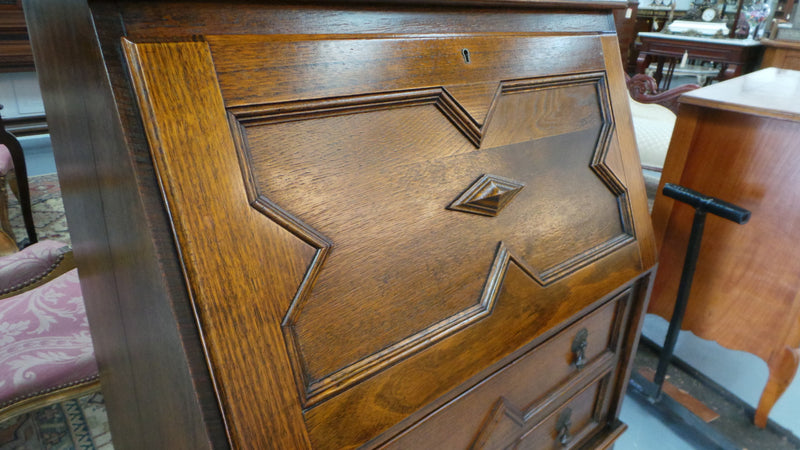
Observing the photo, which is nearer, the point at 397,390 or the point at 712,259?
the point at 397,390

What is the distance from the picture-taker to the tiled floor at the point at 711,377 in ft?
4.32

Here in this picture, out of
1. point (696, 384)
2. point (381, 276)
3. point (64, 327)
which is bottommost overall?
point (696, 384)

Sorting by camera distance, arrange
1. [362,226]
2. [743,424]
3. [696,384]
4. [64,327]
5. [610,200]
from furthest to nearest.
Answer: [696,384]
[743,424]
[64,327]
[610,200]
[362,226]

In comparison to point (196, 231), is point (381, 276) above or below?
below

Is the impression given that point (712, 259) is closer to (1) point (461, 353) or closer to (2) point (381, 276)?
(1) point (461, 353)

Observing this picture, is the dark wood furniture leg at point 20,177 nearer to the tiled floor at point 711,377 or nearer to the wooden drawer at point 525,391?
the wooden drawer at point 525,391

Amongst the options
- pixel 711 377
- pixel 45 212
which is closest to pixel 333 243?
pixel 711 377

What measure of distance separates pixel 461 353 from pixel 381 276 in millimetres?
150

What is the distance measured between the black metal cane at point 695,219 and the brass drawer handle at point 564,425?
1.90 ft

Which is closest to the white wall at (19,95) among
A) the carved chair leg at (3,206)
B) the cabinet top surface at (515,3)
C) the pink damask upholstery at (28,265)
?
the carved chair leg at (3,206)

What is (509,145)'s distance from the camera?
2.09ft

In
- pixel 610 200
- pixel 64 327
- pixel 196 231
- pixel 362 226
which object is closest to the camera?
pixel 196 231

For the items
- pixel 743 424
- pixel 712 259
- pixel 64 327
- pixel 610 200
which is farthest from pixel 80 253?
pixel 743 424

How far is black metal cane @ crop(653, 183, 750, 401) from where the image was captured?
3.46 ft
